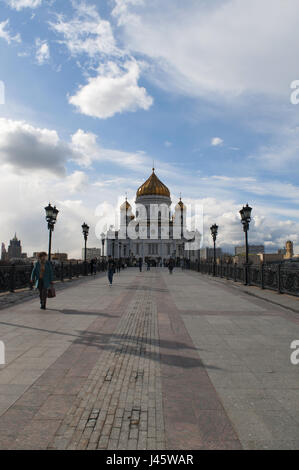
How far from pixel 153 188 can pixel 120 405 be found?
70801 mm

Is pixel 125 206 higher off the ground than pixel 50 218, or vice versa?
pixel 125 206

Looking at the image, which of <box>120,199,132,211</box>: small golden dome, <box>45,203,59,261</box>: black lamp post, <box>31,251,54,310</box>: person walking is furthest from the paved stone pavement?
<box>120,199,132,211</box>: small golden dome

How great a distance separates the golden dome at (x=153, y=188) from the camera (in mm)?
73188

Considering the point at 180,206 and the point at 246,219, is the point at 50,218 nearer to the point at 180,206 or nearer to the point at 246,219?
the point at 246,219

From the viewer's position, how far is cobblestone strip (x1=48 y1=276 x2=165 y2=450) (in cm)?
280

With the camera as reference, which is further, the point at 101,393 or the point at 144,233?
the point at 144,233

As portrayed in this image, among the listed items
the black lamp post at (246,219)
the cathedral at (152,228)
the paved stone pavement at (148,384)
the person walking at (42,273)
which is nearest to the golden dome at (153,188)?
the cathedral at (152,228)

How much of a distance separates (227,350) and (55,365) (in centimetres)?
293

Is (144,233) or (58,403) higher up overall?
(144,233)

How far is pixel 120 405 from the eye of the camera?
3.49 m

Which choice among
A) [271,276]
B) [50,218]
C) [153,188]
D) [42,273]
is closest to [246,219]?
[271,276]
